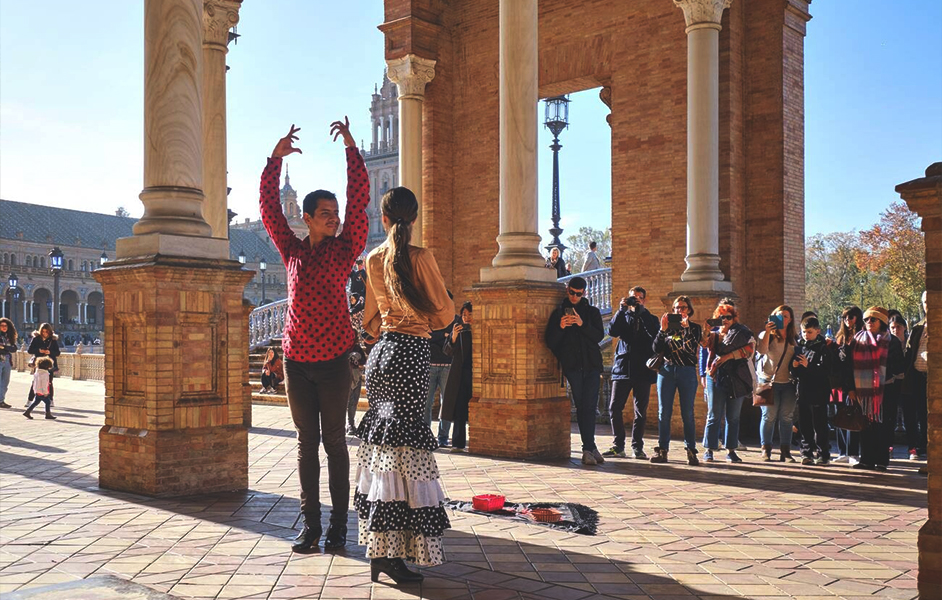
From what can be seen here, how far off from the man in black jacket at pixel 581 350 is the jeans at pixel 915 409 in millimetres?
3791

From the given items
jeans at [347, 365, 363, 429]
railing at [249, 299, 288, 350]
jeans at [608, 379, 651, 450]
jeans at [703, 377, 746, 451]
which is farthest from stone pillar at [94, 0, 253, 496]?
railing at [249, 299, 288, 350]

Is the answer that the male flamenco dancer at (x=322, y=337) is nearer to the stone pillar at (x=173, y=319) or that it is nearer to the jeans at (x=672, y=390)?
the stone pillar at (x=173, y=319)

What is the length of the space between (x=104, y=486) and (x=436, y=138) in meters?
11.1

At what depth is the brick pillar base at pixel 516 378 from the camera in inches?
376

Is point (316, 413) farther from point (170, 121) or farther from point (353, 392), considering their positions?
point (353, 392)

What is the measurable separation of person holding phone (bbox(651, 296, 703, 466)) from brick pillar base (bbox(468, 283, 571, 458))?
1.04 meters

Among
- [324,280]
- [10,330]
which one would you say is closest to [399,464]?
[324,280]

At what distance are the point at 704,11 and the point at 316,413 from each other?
9.53m

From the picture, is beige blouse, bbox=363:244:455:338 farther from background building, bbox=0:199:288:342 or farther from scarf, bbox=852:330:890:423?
background building, bbox=0:199:288:342

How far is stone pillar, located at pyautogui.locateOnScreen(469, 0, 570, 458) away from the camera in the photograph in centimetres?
957

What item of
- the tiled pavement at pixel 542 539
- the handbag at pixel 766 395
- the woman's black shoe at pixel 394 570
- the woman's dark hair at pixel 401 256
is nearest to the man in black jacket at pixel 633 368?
the tiled pavement at pixel 542 539

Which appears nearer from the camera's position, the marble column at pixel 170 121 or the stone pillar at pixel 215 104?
the marble column at pixel 170 121

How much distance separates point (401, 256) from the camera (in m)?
4.69

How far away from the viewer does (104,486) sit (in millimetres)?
7395
